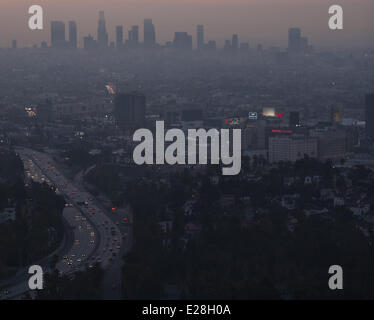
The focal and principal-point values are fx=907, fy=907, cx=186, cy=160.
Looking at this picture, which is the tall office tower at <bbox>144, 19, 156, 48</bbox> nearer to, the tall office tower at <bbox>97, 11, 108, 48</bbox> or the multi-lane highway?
the tall office tower at <bbox>97, 11, 108, 48</bbox>

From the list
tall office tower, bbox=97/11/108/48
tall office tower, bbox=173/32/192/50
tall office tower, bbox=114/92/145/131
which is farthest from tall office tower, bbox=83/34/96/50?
tall office tower, bbox=114/92/145/131

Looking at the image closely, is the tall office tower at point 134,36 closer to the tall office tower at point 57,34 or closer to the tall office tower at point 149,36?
the tall office tower at point 149,36

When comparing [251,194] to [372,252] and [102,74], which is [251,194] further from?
[102,74]

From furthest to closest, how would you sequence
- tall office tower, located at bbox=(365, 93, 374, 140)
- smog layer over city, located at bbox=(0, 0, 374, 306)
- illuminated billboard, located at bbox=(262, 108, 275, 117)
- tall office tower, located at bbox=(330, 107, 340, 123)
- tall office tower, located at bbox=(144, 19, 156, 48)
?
tall office tower, located at bbox=(144, 19, 156, 48) → illuminated billboard, located at bbox=(262, 108, 275, 117) → tall office tower, located at bbox=(330, 107, 340, 123) → tall office tower, located at bbox=(365, 93, 374, 140) → smog layer over city, located at bbox=(0, 0, 374, 306)

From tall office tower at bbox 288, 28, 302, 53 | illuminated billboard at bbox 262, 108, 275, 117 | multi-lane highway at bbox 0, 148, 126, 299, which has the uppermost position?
tall office tower at bbox 288, 28, 302, 53

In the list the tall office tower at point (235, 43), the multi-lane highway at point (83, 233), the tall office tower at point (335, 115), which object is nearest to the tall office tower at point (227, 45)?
the tall office tower at point (235, 43)

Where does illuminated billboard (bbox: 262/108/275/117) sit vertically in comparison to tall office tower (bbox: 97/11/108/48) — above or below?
below
